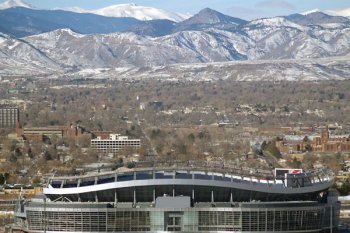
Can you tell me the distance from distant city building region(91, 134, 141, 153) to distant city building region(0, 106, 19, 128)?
1874cm

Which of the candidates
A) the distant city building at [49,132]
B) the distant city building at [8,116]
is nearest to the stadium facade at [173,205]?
the distant city building at [49,132]

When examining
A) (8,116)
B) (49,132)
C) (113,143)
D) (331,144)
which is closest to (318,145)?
(331,144)

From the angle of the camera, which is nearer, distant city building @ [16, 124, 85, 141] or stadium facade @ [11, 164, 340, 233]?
stadium facade @ [11, 164, 340, 233]

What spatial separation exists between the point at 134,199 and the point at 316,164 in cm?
4275

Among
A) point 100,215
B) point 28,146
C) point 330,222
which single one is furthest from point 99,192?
point 28,146

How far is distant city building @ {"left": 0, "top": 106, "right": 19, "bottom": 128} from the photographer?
402 feet

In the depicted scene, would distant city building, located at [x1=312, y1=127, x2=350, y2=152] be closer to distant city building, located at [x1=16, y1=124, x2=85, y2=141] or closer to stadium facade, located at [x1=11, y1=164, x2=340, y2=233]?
distant city building, located at [x1=16, y1=124, x2=85, y2=141]

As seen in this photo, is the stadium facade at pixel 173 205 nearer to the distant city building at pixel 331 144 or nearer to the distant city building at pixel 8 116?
the distant city building at pixel 331 144

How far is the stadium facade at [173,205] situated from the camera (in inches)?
1672

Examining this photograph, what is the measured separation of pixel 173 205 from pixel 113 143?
60.9m

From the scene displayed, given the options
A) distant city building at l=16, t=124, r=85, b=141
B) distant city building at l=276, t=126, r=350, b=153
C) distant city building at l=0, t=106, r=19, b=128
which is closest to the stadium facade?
distant city building at l=276, t=126, r=350, b=153

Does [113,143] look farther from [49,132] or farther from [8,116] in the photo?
[8,116]

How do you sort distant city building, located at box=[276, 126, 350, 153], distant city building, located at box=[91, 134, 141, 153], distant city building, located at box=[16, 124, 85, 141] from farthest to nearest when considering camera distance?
distant city building, located at box=[16, 124, 85, 141], distant city building, located at box=[91, 134, 141, 153], distant city building, located at box=[276, 126, 350, 153]

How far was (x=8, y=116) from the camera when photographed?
12594cm
